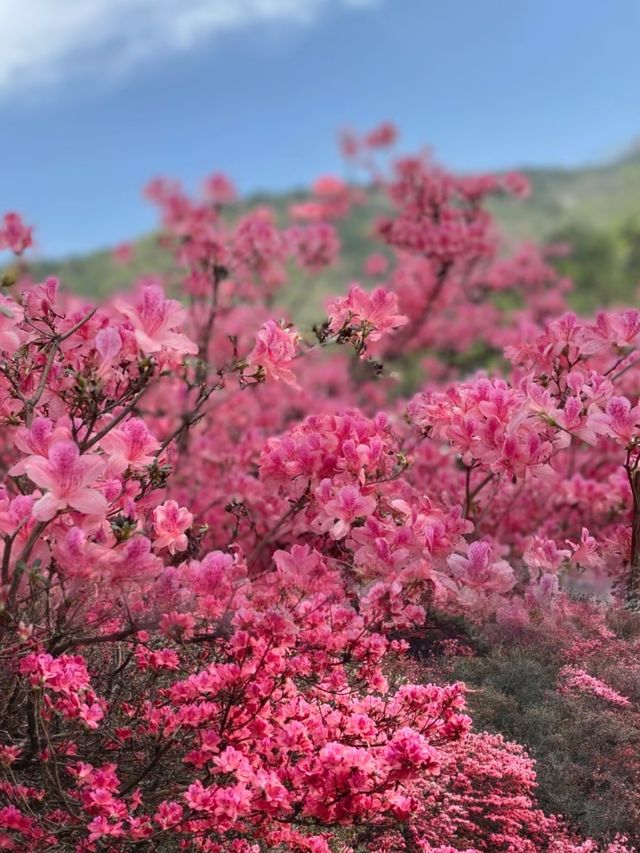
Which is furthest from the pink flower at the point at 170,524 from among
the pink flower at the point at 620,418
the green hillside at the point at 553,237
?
the green hillside at the point at 553,237

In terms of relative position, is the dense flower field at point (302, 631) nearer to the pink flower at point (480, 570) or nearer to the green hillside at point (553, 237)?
the pink flower at point (480, 570)

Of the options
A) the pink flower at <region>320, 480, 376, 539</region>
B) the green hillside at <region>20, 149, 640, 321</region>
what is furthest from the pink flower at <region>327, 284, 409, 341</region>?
the green hillside at <region>20, 149, 640, 321</region>

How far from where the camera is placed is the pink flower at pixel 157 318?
6.91 feet

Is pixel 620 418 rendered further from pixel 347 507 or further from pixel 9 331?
pixel 9 331

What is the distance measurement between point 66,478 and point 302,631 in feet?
2.88

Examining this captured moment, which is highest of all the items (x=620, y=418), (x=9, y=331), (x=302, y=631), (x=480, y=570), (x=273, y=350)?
(x=620, y=418)

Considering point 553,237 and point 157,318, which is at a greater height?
point 553,237

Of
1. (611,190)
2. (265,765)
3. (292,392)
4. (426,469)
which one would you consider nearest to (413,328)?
(292,392)

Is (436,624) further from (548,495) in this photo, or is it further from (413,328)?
(413,328)

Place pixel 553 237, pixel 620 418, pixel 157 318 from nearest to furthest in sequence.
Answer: pixel 157 318, pixel 620 418, pixel 553 237

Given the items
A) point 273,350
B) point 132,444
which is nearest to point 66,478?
point 132,444

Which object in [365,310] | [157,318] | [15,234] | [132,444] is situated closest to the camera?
[157,318]

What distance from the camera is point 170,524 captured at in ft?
8.00

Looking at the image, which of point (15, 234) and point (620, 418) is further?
point (15, 234)
